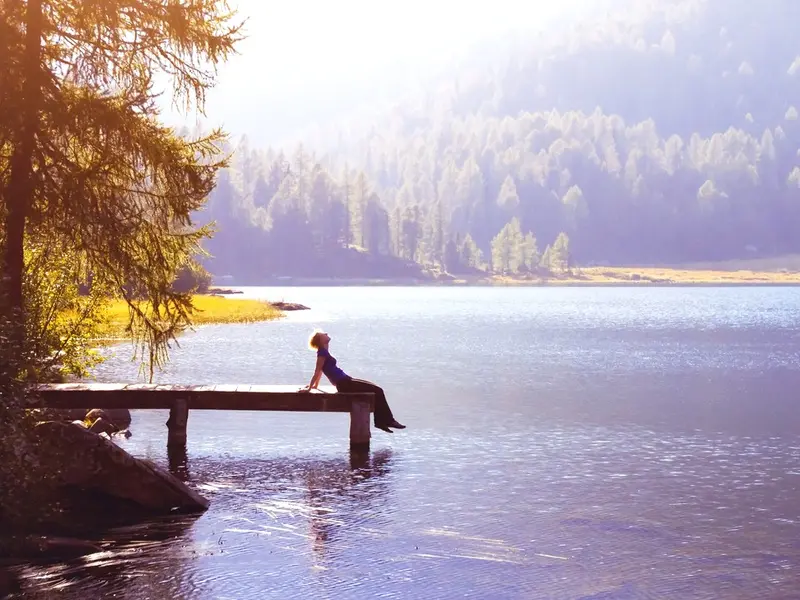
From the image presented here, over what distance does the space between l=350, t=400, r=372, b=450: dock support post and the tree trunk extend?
31.0 ft

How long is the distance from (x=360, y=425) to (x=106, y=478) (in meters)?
9.35

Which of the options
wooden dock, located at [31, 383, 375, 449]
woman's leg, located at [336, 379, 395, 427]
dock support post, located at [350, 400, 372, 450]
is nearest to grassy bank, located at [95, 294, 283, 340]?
wooden dock, located at [31, 383, 375, 449]

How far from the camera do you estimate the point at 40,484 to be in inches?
634

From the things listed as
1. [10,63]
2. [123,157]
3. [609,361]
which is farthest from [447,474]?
[609,361]

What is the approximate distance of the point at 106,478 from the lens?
716 inches

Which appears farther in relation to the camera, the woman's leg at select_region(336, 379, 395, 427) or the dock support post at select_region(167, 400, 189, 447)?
the dock support post at select_region(167, 400, 189, 447)

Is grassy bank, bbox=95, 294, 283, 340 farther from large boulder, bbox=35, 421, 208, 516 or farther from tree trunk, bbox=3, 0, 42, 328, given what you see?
large boulder, bbox=35, 421, 208, 516

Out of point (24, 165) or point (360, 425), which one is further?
point (360, 425)

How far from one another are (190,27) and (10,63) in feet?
11.2

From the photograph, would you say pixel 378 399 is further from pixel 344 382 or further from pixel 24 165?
pixel 24 165

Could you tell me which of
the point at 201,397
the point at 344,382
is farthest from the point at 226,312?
the point at 344,382

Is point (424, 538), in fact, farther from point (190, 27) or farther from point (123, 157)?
point (190, 27)

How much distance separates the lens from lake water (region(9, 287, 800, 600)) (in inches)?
619

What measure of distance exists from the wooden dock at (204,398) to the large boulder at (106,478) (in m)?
5.74
